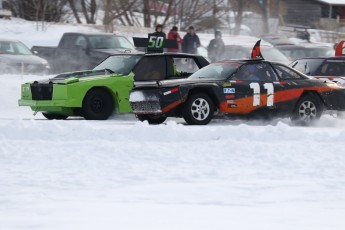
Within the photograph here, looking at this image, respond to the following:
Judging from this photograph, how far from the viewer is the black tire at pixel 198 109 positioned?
52.0 feet

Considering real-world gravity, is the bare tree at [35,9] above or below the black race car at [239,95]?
above

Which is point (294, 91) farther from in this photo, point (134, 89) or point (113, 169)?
point (113, 169)

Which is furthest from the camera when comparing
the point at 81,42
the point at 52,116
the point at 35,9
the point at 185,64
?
the point at 35,9

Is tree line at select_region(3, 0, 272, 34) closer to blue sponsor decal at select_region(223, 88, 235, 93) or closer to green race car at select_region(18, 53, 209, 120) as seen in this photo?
green race car at select_region(18, 53, 209, 120)

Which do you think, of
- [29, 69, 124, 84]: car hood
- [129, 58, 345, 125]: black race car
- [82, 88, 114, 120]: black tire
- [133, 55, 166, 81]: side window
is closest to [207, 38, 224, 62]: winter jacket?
[133, 55, 166, 81]: side window

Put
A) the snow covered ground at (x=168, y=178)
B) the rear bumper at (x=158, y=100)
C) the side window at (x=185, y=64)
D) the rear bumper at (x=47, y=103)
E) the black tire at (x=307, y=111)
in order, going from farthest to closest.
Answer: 1. the side window at (x=185, y=64)
2. the black tire at (x=307, y=111)
3. the rear bumper at (x=47, y=103)
4. the rear bumper at (x=158, y=100)
5. the snow covered ground at (x=168, y=178)

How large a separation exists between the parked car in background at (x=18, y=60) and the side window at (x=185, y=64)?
744cm

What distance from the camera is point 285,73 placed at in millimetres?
16969

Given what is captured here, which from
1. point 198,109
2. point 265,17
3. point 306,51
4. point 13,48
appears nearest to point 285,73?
point 198,109

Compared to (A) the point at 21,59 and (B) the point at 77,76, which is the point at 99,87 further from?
(A) the point at 21,59

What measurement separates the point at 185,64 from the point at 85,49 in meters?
8.62

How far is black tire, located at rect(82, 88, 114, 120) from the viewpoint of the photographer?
16.7 meters

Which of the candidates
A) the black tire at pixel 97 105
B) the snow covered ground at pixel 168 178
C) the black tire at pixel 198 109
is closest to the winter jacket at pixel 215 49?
the black tire at pixel 97 105

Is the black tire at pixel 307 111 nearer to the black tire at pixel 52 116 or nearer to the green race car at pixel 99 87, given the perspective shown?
the green race car at pixel 99 87
